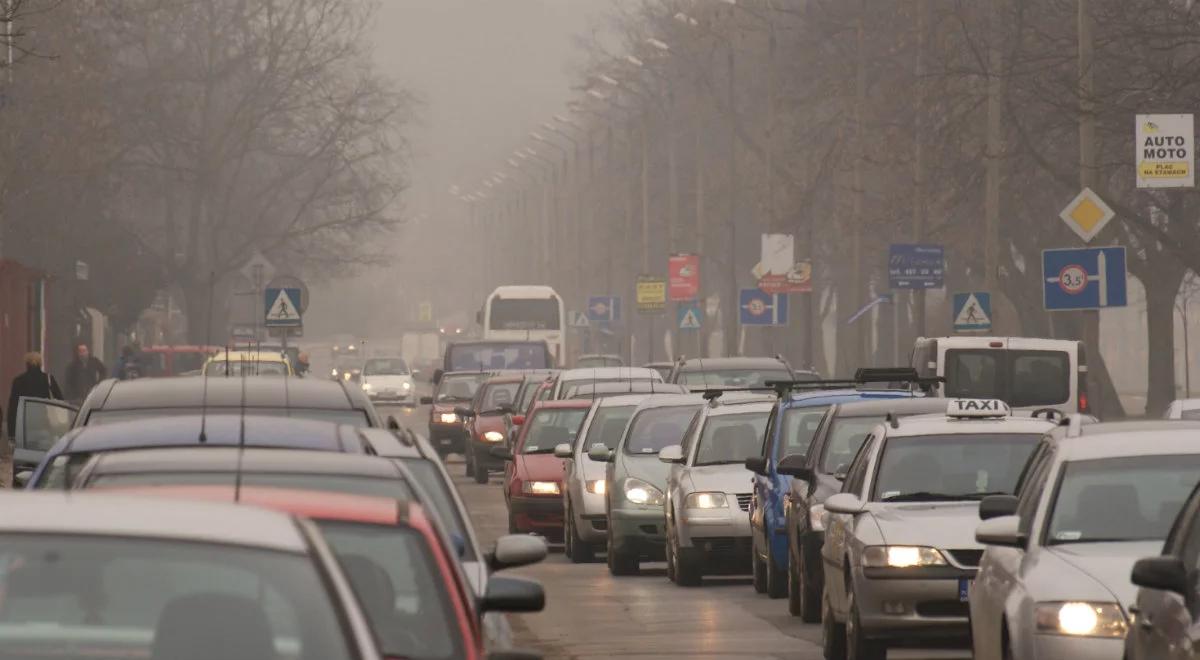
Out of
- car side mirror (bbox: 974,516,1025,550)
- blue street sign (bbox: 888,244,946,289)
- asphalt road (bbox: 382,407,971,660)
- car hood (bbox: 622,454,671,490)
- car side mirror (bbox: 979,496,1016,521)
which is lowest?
asphalt road (bbox: 382,407,971,660)

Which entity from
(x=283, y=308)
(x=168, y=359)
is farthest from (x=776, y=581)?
(x=168, y=359)

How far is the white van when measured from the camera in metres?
30.9

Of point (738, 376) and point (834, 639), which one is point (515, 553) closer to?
point (834, 639)

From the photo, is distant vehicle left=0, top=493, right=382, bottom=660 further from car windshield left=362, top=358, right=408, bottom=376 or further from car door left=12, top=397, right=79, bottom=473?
car windshield left=362, top=358, right=408, bottom=376

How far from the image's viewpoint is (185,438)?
35.3ft

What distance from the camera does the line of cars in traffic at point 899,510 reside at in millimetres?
10961

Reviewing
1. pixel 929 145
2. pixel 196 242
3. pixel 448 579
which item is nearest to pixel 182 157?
pixel 196 242

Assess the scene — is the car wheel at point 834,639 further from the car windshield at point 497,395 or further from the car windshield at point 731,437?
the car windshield at point 497,395

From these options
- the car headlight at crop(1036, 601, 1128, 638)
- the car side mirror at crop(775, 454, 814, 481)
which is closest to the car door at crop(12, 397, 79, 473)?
the car side mirror at crop(775, 454, 814, 481)

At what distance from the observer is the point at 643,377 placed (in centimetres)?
3681

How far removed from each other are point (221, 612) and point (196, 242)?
77267 mm

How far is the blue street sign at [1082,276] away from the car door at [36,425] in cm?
1793

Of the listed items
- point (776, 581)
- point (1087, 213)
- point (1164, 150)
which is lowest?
point (776, 581)

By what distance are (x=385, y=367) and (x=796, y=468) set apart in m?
63.7
